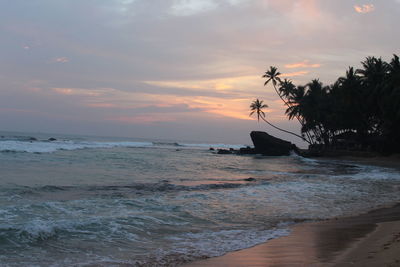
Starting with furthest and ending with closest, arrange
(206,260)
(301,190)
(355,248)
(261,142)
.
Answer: (261,142) → (301,190) → (355,248) → (206,260)

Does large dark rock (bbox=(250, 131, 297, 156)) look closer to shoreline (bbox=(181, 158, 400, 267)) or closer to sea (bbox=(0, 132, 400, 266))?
sea (bbox=(0, 132, 400, 266))

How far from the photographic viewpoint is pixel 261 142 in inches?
2020

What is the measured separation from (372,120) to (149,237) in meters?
45.7

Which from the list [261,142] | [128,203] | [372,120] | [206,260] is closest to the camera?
[206,260]

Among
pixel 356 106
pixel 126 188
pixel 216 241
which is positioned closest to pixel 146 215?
pixel 216 241

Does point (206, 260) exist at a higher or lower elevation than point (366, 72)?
lower

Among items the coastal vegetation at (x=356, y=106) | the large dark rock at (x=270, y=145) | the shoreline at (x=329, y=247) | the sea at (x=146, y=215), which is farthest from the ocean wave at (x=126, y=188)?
the large dark rock at (x=270, y=145)

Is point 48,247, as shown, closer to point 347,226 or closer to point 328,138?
point 347,226

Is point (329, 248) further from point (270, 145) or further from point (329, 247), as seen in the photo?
point (270, 145)

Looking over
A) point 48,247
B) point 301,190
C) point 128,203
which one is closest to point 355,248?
point 48,247

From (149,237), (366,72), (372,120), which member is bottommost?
(149,237)

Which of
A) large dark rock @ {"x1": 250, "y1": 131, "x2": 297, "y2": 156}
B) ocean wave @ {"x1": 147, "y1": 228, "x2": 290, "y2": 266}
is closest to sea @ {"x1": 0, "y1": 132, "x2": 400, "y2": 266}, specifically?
ocean wave @ {"x1": 147, "y1": 228, "x2": 290, "y2": 266}

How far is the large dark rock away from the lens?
48.9 meters

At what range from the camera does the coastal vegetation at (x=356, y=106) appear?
118 ft
